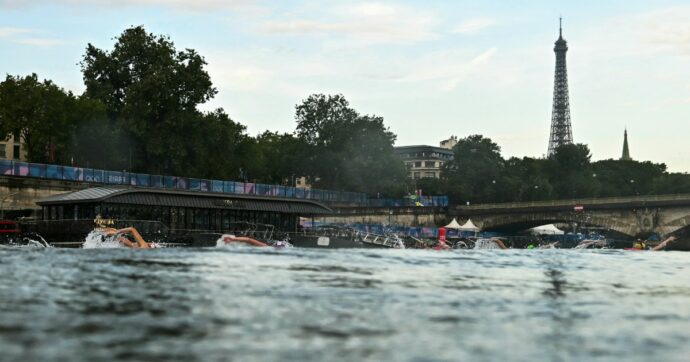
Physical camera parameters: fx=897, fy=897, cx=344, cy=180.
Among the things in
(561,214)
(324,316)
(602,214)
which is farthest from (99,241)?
(561,214)

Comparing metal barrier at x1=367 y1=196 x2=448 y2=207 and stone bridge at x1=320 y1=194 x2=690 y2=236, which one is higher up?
metal barrier at x1=367 y1=196 x2=448 y2=207

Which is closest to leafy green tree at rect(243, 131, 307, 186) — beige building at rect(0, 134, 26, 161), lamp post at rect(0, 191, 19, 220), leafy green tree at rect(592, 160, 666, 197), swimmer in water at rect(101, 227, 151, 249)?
beige building at rect(0, 134, 26, 161)

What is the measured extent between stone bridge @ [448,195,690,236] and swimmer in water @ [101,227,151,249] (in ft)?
236

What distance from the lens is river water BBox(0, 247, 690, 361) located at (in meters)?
13.0

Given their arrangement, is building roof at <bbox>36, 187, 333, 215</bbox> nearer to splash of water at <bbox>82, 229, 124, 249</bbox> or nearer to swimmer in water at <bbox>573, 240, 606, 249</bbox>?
splash of water at <bbox>82, 229, 124, 249</bbox>

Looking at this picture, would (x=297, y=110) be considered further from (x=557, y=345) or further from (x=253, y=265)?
(x=557, y=345)

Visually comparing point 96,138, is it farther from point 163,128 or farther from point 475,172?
point 475,172

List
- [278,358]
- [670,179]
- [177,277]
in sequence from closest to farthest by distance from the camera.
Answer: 1. [278,358]
2. [177,277]
3. [670,179]

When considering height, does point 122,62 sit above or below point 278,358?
above

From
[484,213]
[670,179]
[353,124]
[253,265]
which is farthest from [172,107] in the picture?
[670,179]

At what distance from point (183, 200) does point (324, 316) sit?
192 ft

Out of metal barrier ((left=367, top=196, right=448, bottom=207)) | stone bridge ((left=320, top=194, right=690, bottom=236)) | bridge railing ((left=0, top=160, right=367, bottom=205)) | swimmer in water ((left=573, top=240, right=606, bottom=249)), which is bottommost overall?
swimmer in water ((left=573, top=240, right=606, bottom=249))

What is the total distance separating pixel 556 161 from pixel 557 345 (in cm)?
17541

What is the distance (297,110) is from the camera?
14100 cm
